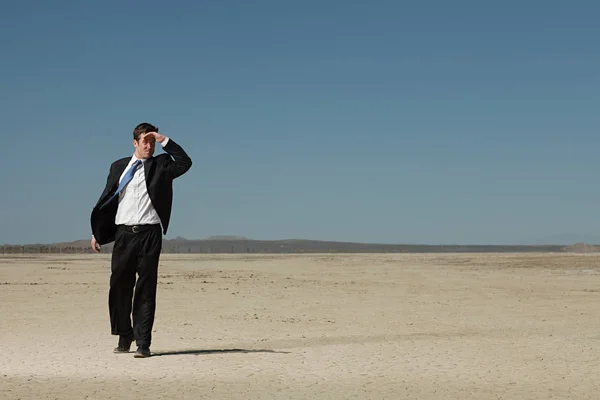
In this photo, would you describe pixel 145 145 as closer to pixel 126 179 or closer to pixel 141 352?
pixel 126 179

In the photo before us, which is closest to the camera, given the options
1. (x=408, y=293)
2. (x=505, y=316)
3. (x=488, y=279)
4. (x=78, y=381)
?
(x=78, y=381)

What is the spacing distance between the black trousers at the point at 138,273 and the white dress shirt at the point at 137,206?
0.08 meters

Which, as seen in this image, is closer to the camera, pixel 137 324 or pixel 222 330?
pixel 137 324

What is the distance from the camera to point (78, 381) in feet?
24.1

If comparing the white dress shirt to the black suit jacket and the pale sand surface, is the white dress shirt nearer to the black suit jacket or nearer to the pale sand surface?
the black suit jacket

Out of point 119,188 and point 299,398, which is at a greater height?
point 119,188

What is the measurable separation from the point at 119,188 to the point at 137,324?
151 cm

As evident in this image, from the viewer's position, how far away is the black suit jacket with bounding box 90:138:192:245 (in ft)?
28.8

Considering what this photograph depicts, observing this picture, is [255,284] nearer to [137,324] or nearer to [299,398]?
[137,324]

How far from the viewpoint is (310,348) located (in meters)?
9.75

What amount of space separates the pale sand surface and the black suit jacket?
4.64ft

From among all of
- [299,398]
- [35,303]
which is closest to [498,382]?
[299,398]

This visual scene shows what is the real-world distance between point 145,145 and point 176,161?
39 centimetres

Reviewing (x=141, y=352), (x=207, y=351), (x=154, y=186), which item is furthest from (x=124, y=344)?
(x=154, y=186)
